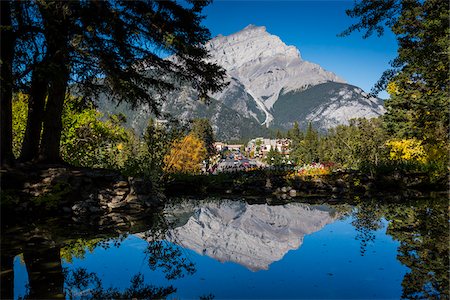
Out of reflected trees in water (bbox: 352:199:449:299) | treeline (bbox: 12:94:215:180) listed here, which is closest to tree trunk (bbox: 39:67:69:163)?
Result: treeline (bbox: 12:94:215:180)

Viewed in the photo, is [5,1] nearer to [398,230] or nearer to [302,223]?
[302,223]

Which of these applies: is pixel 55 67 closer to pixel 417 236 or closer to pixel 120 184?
pixel 120 184

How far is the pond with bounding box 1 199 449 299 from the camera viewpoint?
4531 mm

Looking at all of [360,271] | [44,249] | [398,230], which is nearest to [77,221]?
[44,249]

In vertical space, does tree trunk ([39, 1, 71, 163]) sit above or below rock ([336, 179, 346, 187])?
A: above

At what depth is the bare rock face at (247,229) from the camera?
6335 millimetres

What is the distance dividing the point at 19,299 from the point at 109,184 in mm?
6283

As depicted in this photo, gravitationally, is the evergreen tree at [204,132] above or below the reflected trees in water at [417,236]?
above

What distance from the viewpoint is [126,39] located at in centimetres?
989

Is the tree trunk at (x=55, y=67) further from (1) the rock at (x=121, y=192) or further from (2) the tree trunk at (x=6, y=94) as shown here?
(1) the rock at (x=121, y=192)

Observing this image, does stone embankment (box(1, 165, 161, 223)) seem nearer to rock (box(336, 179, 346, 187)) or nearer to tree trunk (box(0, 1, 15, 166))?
tree trunk (box(0, 1, 15, 166))

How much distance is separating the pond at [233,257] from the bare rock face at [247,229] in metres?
0.03

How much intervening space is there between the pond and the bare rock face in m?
0.03

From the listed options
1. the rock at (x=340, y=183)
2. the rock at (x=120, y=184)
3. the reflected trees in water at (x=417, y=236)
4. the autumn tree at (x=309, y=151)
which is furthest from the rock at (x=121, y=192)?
the autumn tree at (x=309, y=151)
